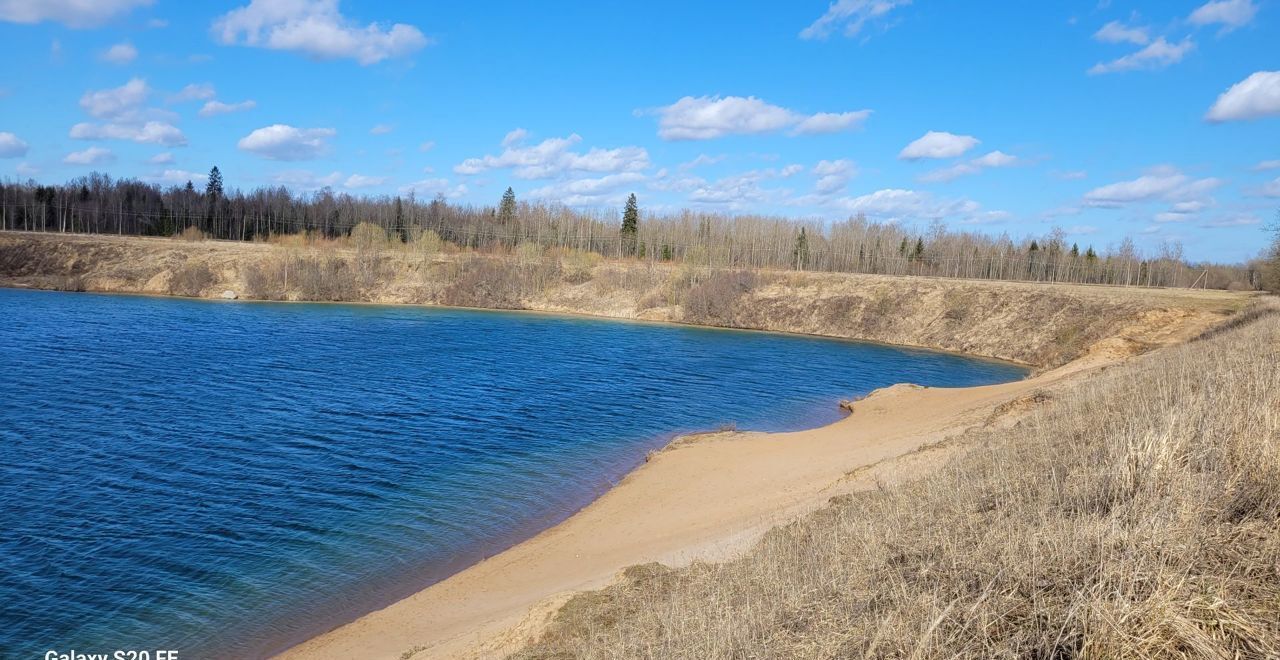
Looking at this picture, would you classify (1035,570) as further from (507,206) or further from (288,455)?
(507,206)

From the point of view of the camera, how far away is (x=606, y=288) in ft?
308

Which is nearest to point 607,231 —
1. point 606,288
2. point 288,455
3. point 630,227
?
point 630,227

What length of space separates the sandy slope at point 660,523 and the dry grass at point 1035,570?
7.51 feet

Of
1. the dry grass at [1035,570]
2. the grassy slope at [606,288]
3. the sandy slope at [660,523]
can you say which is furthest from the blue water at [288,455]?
the grassy slope at [606,288]

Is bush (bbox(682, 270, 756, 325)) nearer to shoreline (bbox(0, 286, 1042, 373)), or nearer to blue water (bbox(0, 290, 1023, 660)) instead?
shoreline (bbox(0, 286, 1042, 373))

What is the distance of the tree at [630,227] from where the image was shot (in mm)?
132250

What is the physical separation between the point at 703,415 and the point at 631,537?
16.3 m

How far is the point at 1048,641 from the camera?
5.41m

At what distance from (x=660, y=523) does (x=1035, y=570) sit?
12579mm

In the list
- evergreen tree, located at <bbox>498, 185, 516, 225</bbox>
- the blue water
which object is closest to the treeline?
evergreen tree, located at <bbox>498, 185, 516, 225</bbox>

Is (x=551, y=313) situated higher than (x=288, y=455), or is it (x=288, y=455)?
(x=551, y=313)

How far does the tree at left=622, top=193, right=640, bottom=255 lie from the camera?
13225cm

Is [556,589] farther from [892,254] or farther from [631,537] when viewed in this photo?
[892,254]

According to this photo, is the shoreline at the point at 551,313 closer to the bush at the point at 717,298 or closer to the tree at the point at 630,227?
the bush at the point at 717,298
